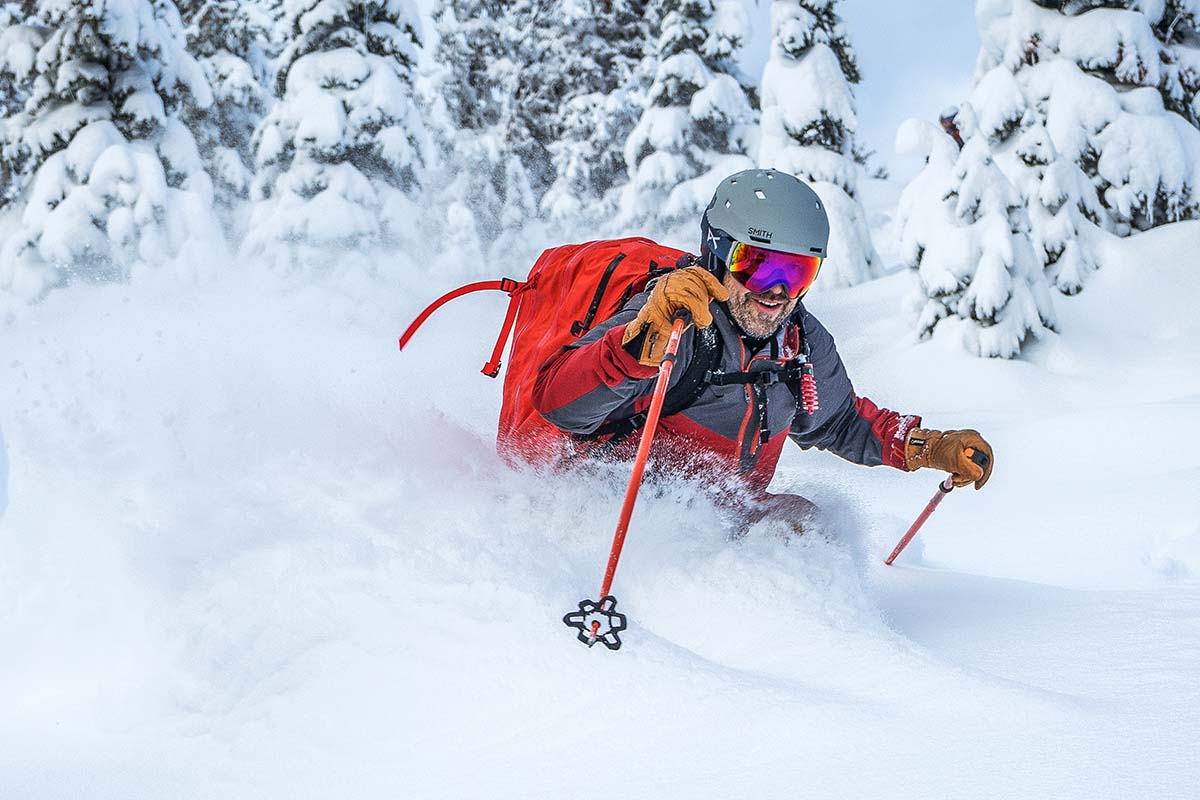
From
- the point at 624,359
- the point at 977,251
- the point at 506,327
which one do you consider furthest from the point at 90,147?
the point at 624,359

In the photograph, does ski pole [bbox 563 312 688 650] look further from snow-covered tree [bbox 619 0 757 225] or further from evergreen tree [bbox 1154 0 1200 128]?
snow-covered tree [bbox 619 0 757 225]

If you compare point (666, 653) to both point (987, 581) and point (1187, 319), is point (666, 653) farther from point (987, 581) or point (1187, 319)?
point (1187, 319)

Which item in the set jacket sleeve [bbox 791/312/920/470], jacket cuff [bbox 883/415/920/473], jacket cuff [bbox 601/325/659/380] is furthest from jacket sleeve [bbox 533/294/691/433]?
jacket cuff [bbox 883/415/920/473]

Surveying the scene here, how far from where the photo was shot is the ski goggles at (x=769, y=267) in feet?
11.5

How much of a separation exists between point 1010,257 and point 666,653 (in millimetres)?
10011

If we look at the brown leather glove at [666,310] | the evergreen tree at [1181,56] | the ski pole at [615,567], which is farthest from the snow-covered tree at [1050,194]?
the ski pole at [615,567]

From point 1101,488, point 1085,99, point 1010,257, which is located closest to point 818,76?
point 1085,99

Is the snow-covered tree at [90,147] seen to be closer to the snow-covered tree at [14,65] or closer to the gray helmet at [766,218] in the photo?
the snow-covered tree at [14,65]

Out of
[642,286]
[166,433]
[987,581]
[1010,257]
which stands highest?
[642,286]

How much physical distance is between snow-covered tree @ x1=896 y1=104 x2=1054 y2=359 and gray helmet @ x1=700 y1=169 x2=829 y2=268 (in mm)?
8527

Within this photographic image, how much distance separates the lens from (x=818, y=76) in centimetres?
1667

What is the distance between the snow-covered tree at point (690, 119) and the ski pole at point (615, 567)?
15.9 metres

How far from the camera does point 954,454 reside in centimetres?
393

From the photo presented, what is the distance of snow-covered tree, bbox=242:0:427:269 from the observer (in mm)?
16578
